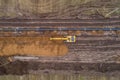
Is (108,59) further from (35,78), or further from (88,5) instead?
(35,78)

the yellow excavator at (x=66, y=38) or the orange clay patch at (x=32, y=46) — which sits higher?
the yellow excavator at (x=66, y=38)

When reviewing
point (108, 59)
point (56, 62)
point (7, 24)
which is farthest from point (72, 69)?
point (7, 24)

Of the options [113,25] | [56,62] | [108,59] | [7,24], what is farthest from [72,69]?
[7,24]

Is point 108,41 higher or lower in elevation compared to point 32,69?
higher

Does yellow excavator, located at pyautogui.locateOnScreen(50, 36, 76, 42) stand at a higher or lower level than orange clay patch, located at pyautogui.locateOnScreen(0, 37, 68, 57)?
higher

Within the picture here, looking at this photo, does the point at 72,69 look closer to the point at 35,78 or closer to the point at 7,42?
the point at 35,78

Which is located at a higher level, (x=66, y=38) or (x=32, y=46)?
(x=66, y=38)

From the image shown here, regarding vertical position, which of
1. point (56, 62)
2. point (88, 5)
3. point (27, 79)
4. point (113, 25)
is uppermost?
point (88, 5)
